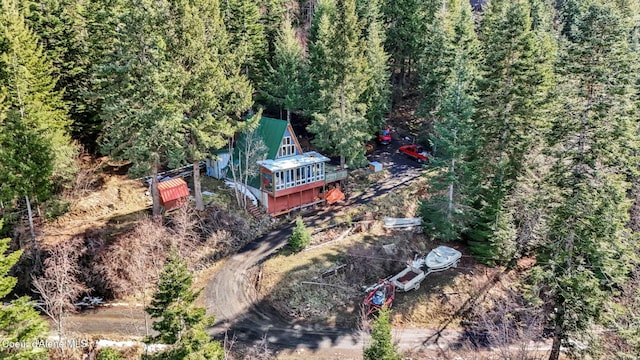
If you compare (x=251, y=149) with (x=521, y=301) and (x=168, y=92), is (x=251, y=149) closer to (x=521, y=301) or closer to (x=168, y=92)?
(x=168, y=92)

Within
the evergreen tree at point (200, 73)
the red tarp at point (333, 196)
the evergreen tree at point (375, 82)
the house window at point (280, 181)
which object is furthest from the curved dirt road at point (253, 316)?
the evergreen tree at point (375, 82)

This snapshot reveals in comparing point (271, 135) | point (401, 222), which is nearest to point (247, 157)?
point (271, 135)

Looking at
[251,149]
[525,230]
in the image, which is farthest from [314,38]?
[525,230]

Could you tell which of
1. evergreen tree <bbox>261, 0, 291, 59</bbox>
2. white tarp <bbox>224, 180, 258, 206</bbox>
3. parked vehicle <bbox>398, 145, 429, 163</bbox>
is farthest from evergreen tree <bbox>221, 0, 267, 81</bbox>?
parked vehicle <bbox>398, 145, 429, 163</bbox>

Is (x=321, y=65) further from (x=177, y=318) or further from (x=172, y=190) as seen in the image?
(x=177, y=318)

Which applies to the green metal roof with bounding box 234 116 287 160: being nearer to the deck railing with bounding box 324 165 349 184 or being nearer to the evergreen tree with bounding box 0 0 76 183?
the deck railing with bounding box 324 165 349 184

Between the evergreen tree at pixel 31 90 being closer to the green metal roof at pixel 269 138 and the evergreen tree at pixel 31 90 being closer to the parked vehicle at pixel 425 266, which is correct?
the green metal roof at pixel 269 138
